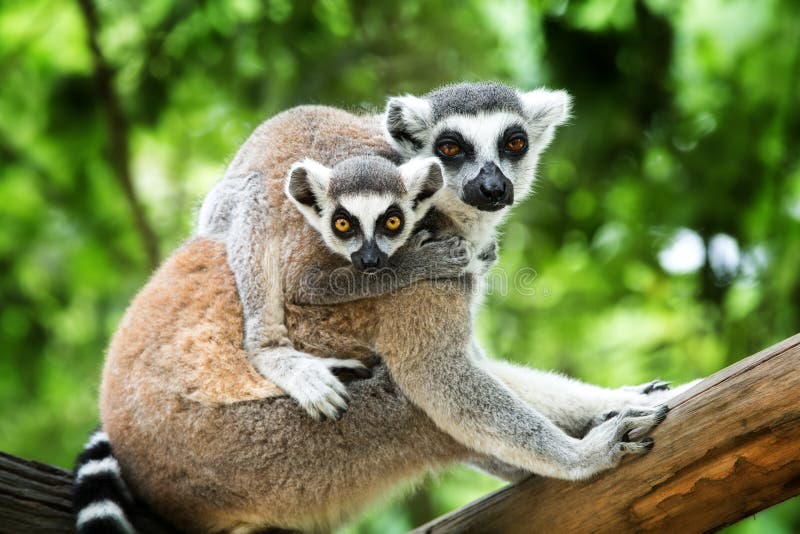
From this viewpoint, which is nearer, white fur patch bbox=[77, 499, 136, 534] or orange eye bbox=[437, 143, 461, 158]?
white fur patch bbox=[77, 499, 136, 534]

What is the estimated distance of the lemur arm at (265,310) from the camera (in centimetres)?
399

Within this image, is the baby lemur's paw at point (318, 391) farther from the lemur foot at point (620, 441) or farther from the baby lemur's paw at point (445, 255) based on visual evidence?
the lemur foot at point (620, 441)

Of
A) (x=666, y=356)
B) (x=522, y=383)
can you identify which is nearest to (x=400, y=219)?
(x=522, y=383)

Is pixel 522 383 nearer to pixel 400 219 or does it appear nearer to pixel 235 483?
pixel 400 219

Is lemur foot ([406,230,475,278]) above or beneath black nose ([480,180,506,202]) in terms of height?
beneath

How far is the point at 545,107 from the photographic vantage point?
5.14m

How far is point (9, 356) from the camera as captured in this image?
746 cm

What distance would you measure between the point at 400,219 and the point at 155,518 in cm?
198

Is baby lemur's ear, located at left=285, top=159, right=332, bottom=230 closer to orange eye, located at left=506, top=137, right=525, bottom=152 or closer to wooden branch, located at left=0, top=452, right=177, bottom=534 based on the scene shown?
orange eye, located at left=506, top=137, right=525, bottom=152

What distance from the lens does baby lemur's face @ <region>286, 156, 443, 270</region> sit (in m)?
4.29

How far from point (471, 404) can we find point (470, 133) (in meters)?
1.58

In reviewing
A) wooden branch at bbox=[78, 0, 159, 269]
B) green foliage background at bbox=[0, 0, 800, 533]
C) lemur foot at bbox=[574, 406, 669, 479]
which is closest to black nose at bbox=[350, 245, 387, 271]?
lemur foot at bbox=[574, 406, 669, 479]

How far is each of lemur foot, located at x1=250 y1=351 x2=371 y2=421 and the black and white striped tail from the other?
89 cm

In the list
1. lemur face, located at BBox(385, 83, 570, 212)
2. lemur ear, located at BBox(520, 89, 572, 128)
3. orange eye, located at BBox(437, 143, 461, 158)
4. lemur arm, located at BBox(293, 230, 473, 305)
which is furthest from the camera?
lemur ear, located at BBox(520, 89, 572, 128)
